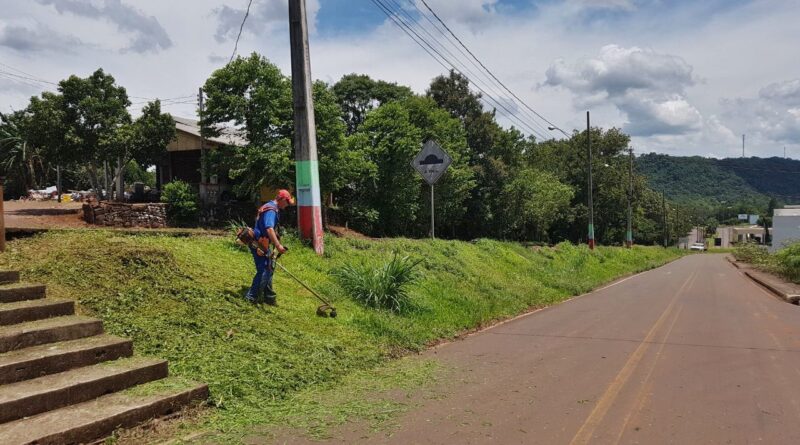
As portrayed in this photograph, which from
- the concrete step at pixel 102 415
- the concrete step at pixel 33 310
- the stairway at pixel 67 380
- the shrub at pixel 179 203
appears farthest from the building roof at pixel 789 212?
the concrete step at pixel 33 310

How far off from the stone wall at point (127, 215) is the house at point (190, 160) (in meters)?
2.76

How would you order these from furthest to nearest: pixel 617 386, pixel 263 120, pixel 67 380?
pixel 263 120 < pixel 617 386 < pixel 67 380

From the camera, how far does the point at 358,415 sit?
5.20 meters

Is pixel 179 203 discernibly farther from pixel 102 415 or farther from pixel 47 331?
pixel 102 415

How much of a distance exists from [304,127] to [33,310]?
6660 mm

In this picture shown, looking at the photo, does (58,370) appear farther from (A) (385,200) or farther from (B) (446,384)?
(A) (385,200)

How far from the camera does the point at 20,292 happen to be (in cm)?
609

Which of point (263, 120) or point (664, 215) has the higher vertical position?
point (263, 120)

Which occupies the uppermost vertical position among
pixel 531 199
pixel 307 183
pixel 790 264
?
pixel 531 199

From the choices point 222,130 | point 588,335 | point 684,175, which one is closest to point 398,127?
point 222,130

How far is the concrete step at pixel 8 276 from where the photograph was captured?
20.9 ft

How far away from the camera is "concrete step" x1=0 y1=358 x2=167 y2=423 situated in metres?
4.39

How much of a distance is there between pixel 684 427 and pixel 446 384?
8.01 ft

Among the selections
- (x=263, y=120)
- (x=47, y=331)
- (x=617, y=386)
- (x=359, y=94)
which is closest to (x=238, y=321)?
(x=47, y=331)
